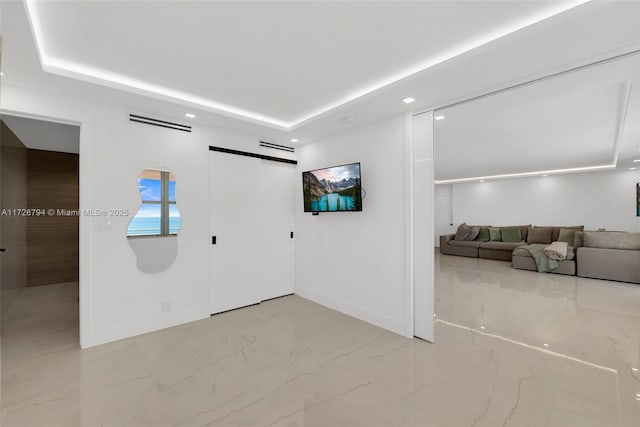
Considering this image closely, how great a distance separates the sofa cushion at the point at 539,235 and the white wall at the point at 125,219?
30.0 feet

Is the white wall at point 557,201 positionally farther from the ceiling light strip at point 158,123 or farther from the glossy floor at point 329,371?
the ceiling light strip at point 158,123

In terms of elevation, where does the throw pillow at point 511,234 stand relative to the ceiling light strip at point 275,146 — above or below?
below

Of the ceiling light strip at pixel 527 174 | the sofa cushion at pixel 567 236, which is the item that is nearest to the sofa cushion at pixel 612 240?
the sofa cushion at pixel 567 236

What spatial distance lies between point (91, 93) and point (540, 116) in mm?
5469

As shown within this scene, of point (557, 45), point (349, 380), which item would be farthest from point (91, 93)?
point (557, 45)

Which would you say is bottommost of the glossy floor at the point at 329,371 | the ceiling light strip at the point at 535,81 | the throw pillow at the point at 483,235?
the glossy floor at the point at 329,371

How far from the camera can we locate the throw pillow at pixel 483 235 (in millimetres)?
9062

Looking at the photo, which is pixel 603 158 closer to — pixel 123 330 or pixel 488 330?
pixel 488 330

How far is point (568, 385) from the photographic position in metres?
2.28

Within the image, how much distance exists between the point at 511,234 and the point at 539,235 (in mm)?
695

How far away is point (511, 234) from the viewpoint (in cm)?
864

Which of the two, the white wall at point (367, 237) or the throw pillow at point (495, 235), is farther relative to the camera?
the throw pillow at point (495, 235)

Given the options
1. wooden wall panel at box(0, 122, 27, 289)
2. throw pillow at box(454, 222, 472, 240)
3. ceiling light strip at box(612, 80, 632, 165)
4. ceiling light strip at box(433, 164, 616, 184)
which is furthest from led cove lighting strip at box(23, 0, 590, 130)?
ceiling light strip at box(433, 164, 616, 184)

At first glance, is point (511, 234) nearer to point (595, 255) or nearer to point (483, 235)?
point (483, 235)
